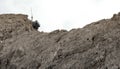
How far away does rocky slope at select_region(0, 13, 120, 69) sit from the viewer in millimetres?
25781

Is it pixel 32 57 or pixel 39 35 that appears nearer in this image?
pixel 32 57

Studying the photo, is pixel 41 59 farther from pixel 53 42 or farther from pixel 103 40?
pixel 103 40

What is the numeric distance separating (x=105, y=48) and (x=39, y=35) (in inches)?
493

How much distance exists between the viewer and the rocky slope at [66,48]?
84.6 ft

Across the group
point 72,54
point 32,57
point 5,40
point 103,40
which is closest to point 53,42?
point 32,57

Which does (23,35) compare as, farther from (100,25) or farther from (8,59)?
(100,25)

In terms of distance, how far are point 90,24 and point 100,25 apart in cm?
212

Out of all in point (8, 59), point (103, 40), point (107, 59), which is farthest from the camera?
point (8, 59)

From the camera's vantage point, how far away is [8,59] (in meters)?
36.0

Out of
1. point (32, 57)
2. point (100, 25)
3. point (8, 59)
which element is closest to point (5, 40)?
point (8, 59)

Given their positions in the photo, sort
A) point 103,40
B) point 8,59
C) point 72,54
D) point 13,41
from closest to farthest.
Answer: point 103,40 → point 72,54 → point 8,59 → point 13,41

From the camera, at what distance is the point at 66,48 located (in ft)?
98.7

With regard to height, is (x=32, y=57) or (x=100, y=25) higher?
(x=100, y=25)

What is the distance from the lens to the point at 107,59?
25016 mm
